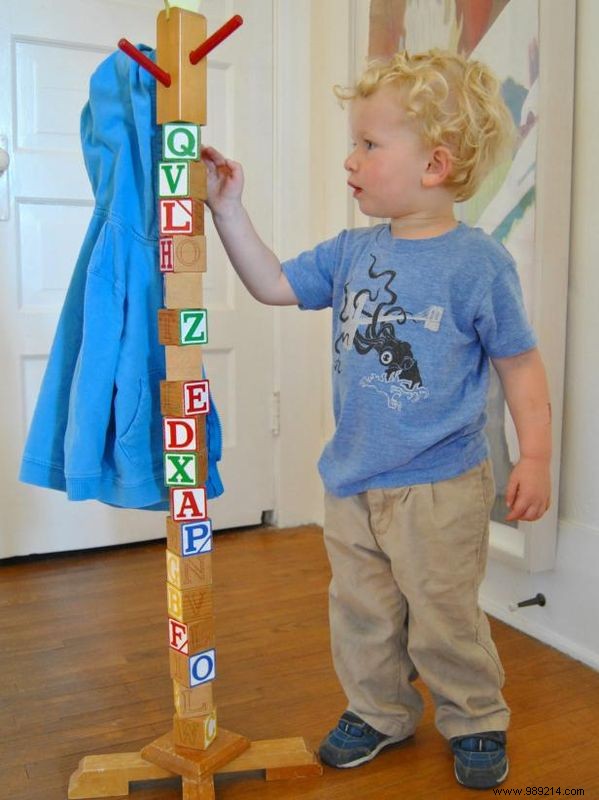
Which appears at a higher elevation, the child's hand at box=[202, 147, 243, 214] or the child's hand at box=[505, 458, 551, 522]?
the child's hand at box=[202, 147, 243, 214]

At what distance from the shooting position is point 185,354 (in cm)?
111

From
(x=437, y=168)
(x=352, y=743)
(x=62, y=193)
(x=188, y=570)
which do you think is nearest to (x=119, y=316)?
(x=188, y=570)

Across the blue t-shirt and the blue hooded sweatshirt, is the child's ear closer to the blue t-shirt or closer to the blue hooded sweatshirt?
the blue t-shirt

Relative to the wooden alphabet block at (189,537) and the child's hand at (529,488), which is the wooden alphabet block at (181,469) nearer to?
the wooden alphabet block at (189,537)

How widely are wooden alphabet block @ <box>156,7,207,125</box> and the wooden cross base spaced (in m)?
0.83

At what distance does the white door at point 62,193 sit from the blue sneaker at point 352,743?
44.3 inches

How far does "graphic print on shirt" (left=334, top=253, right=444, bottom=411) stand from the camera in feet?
3.90

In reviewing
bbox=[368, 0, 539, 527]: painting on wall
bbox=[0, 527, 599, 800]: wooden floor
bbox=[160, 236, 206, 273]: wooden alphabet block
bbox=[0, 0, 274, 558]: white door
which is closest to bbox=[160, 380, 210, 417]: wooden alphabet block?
bbox=[160, 236, 206, 273]: wooden alphabet block

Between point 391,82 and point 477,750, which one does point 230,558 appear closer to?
point 477,750

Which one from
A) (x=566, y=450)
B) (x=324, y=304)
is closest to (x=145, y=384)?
(x=324, y=304)

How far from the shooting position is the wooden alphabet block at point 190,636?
115cm

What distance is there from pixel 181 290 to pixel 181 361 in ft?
0.29

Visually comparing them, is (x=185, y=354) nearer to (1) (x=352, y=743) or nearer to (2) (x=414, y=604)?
(2) (x=414, y=604)

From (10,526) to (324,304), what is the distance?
4.00ft
